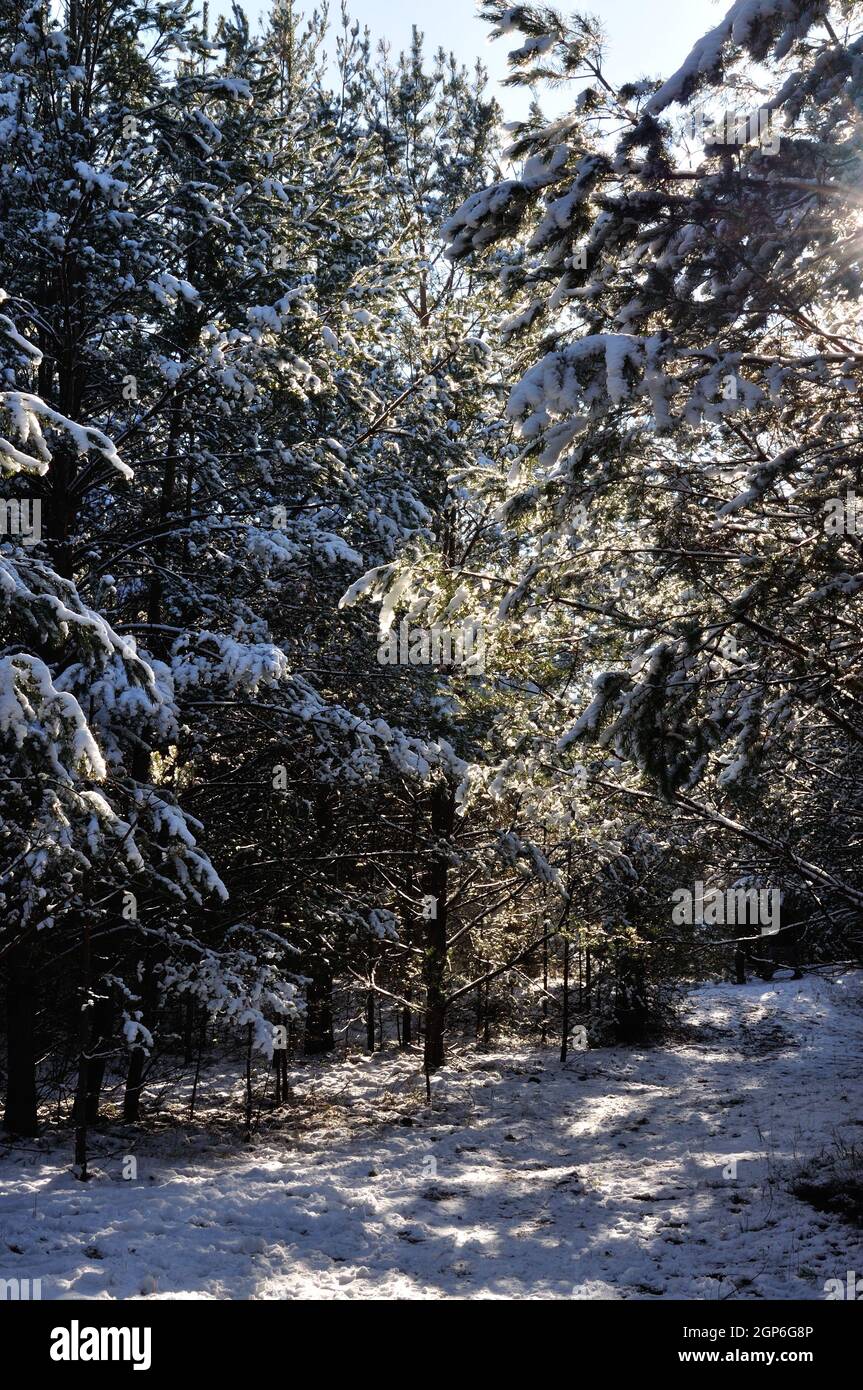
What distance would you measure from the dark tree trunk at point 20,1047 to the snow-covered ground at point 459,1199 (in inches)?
14.0

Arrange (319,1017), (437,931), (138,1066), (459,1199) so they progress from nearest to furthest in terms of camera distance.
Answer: (459,1199) < (138,1066) < (437,931) < (319,1017)

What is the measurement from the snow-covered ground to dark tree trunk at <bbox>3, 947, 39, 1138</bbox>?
0.35m

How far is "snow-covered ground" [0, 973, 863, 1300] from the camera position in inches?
239

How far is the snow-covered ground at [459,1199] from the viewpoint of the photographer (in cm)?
607

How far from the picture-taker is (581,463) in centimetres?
570

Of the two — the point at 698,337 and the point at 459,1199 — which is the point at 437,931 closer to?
the point at 459,1199

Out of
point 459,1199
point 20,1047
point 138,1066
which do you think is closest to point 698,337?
point 459,1199

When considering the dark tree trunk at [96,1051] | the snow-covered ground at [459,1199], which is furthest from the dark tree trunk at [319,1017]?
the dark tree trunk at [96,1051]

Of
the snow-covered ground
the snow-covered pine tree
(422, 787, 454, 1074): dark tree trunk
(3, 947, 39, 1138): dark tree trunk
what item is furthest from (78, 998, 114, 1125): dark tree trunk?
the snow-covered pine tree

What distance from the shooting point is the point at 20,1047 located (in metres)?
8.36

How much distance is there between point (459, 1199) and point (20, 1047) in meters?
4.62

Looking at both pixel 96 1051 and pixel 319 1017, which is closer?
pixel 96 1051

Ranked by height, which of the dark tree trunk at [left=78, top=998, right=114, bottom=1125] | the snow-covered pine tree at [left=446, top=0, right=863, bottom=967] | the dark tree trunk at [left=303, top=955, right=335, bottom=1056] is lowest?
the dark tree trunk at [left=303, top=955, right=335, bottom=1056]

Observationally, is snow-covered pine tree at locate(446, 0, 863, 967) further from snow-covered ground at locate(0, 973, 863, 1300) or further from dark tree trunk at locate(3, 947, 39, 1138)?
dark tree trunk at locate(3, 947, 39, 1138)
